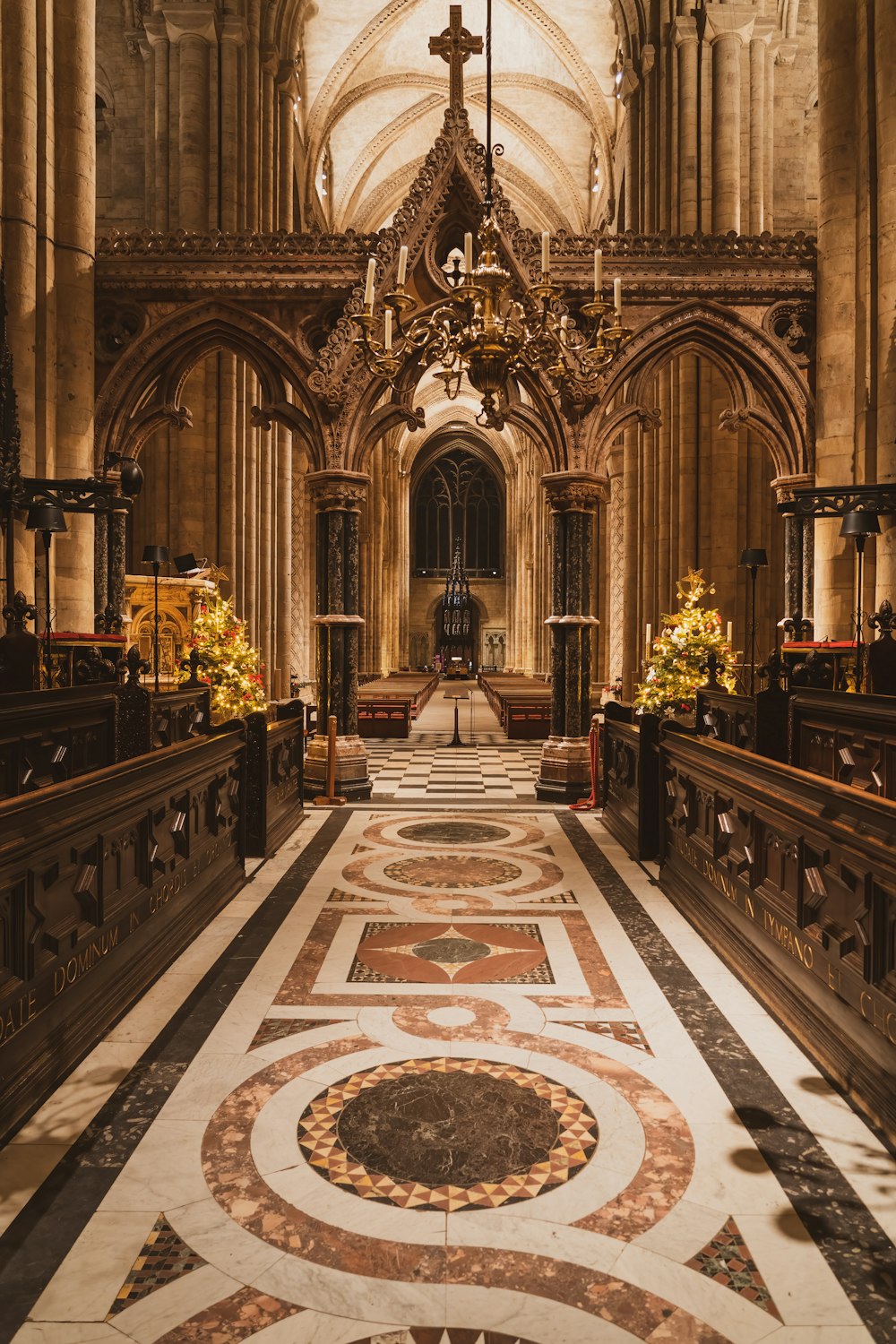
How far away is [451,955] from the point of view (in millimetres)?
4102

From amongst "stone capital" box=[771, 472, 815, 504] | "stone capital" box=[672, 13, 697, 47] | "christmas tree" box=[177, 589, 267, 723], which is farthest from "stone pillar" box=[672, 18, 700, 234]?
"christmas tree" box=[177, 589, 267, 723]

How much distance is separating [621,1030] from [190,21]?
46.5 feet

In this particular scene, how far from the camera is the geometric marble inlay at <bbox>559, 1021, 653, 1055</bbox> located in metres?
3.15

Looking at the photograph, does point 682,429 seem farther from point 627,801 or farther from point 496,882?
point 496,882

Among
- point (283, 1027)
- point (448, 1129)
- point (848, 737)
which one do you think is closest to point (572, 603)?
point (848, 737)

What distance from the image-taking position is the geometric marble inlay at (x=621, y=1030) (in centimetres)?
315

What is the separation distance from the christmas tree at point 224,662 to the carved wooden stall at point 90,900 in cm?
341

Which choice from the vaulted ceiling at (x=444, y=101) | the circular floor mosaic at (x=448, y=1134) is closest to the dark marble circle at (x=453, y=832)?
the circular floor mosaic at (x=448, y=1134)

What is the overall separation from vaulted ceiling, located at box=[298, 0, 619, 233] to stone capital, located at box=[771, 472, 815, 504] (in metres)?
12.2

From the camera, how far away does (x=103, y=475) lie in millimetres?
8914

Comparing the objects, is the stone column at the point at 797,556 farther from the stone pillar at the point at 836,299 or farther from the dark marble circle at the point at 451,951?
the dark marble circle at the point at 451,951

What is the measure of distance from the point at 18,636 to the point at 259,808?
189 centimetres

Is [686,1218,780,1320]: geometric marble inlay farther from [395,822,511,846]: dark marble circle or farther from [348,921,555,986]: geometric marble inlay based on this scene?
[395,822,511,846]: dark marble circle

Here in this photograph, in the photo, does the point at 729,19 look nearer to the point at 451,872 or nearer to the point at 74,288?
the point at 74,288
